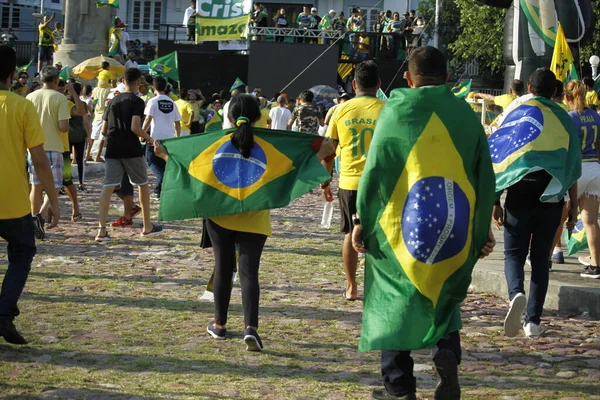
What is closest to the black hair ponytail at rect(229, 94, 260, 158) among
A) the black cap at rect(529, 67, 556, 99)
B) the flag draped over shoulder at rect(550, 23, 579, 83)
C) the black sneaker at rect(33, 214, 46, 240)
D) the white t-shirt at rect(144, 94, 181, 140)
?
the black sneaker at rect(33, 214, 46, 240)

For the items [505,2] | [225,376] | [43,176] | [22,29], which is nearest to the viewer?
[225,376]

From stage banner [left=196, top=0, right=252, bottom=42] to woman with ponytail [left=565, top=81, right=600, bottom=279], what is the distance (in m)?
18.6

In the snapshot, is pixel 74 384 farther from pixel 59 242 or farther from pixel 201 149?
pixel 59 242

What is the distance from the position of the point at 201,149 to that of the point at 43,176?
1104 millimetres

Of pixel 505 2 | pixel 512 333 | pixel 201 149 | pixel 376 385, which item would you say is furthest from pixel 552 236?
pixel 505 2

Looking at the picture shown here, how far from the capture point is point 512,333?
7.35 meters

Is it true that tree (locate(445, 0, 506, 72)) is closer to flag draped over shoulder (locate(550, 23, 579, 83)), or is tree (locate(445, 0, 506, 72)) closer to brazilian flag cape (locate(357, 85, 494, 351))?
flag draped over shoulder (locate(550, 23, 579, 83))

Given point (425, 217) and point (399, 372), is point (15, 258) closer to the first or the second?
point (399, 372)

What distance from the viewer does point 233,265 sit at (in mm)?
7625

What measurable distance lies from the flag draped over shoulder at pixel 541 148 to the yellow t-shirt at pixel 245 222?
5.48 feet

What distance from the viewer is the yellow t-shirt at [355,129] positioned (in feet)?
29.2

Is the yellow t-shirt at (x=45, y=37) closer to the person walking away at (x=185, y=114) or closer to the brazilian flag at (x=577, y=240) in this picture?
the person walking away at (x=185, y=114)

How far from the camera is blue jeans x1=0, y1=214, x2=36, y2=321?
7062 millimetres

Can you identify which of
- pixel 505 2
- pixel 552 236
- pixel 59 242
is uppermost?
pixel 505 2
